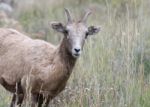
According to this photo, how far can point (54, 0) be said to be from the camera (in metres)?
20.4

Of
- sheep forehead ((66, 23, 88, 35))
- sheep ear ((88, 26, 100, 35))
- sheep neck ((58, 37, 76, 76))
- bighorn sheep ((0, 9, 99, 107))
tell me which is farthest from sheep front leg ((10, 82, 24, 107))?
sheep ear ((88, 26, 100, 35))

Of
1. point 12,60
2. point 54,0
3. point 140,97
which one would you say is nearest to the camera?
point 140,97

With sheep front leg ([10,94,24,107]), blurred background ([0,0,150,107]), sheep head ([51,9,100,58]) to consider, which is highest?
sheep head ([51,9,100,58])

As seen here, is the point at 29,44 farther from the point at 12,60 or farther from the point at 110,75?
the point at 110,75

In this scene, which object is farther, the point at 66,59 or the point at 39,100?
the point at 39,100

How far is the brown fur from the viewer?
361 inches

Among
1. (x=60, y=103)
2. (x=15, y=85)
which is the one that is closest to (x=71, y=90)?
(x=60, y=103)

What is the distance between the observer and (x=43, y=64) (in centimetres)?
930

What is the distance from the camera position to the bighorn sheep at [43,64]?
9133 mm

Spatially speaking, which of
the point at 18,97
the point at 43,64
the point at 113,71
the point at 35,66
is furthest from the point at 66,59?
the point at 113,71

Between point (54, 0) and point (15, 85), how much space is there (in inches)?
429

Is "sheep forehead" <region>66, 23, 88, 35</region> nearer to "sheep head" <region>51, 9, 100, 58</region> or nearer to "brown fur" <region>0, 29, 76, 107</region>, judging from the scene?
"sheep head" <region>51, 9, 100, 58</region>

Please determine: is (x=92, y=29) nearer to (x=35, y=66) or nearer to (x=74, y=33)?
(x=74, y=33)

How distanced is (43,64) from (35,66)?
4.6 inches
